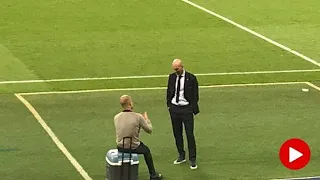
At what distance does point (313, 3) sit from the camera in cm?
4094

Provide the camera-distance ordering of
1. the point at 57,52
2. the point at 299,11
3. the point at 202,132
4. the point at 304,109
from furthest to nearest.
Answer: the point at 299,11, the point at 57,52, the point at 304,109, the point at 202,132

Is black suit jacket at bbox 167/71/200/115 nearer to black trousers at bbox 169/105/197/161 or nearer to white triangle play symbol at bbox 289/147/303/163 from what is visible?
black trousers at bbox 169/105/197/161

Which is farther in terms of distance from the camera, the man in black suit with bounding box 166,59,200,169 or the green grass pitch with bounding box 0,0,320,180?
the green grass pitch with bounding box 0,0,320,180

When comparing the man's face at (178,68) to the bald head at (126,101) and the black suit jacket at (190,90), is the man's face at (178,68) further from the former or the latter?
the bald head at (126,101)

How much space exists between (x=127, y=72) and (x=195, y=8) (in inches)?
448

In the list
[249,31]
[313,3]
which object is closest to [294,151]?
[249,31]

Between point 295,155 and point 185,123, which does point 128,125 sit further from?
point 295,155

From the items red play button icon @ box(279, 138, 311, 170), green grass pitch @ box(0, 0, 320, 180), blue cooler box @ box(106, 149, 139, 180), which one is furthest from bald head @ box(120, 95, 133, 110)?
red play button icon @ box(279, 138, 311, 170)

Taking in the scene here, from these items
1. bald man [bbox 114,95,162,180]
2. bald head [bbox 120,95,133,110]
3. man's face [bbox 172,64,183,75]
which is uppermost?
man's face [bbox 172,64,183,75]

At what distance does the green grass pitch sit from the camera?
19531 mm

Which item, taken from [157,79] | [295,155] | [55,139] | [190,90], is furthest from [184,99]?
[157,79]

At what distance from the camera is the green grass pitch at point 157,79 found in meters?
19.5

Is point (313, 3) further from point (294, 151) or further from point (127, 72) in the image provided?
point (294, 151)

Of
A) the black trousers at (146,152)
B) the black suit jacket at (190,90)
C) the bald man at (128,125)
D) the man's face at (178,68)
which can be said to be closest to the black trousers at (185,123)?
the black suit jacket at (190,90)
